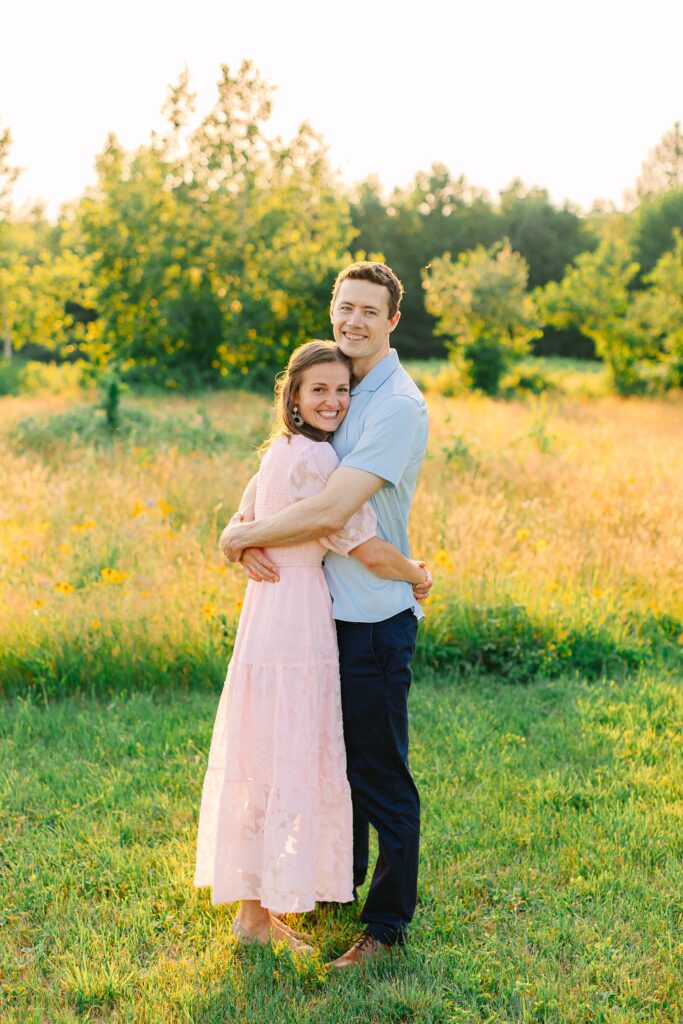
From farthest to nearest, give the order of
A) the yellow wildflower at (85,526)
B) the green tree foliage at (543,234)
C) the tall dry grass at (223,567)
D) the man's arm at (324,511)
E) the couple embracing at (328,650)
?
the green tree foliage at (543,234) → the yellow wildflower at (85,526) → the tall dry grass at (223,567) → the couple embracing at (328,650) → the man's arm at (324,511)

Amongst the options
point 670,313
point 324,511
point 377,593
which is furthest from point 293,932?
point 670,313

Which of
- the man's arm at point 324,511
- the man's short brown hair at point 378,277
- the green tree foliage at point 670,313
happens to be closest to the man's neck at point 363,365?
the man's short brown hair at point 378,277

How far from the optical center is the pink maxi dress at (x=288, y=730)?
9.45ft

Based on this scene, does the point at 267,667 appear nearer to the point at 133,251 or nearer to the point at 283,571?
the point at 283,571

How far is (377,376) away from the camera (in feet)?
9.61

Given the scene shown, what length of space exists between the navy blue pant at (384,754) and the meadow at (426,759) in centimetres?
18

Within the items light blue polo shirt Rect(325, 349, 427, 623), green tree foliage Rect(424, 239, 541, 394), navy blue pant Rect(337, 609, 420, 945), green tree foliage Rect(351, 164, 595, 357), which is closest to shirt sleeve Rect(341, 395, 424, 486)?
light blue polo shirt Rect(325, 349, 427, 623)

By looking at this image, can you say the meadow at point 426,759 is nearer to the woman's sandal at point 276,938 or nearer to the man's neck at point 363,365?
the woman's sandal at point 276,938

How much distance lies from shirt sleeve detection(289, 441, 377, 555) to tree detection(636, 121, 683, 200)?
57644mm

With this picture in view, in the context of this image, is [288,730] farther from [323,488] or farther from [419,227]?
[419,227]

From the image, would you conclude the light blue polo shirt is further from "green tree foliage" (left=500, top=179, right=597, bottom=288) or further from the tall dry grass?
"green tree foliage" (left=500, top=179, right=597, bottom=288)

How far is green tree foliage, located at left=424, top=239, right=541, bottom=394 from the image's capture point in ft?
A: 73.7

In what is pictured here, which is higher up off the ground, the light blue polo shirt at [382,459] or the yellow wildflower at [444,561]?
the light blue polo shirt at [382,459]

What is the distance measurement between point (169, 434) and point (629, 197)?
169 ft
